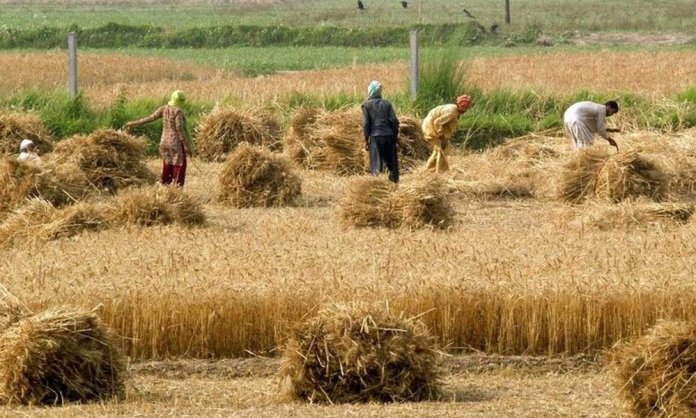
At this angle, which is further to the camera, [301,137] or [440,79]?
[440,79]

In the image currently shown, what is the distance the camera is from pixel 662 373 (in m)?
11.0

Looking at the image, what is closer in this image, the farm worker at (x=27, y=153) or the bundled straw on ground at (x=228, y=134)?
the farm worker at (x=27, y=153)

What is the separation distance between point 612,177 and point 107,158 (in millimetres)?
6755

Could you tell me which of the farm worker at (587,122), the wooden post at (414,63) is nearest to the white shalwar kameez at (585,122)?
the farm worker at (587,122)

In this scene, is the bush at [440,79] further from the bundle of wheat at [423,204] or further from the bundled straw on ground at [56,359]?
the bundled straw on ground at [56,359]

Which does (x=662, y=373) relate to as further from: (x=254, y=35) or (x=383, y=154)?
(x=254, y=35)

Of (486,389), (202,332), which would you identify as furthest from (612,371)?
(202,332)

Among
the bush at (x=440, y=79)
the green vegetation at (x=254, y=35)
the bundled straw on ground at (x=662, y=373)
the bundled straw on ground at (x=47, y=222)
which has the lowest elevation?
the green vegetation at (x=254, y=35)

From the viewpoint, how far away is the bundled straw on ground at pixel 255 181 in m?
21.5

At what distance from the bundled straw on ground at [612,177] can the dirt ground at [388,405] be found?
672 centimetres

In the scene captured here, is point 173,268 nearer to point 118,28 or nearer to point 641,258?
point 641,258

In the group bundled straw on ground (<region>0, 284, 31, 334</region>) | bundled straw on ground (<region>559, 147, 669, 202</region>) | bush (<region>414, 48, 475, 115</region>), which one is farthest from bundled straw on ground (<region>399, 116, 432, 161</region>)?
bundled straw on ground (<region>0, 284, 31, 334</region>)

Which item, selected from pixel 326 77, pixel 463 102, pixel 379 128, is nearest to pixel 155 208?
pixel 379 128

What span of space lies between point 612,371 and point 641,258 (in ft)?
14.2
